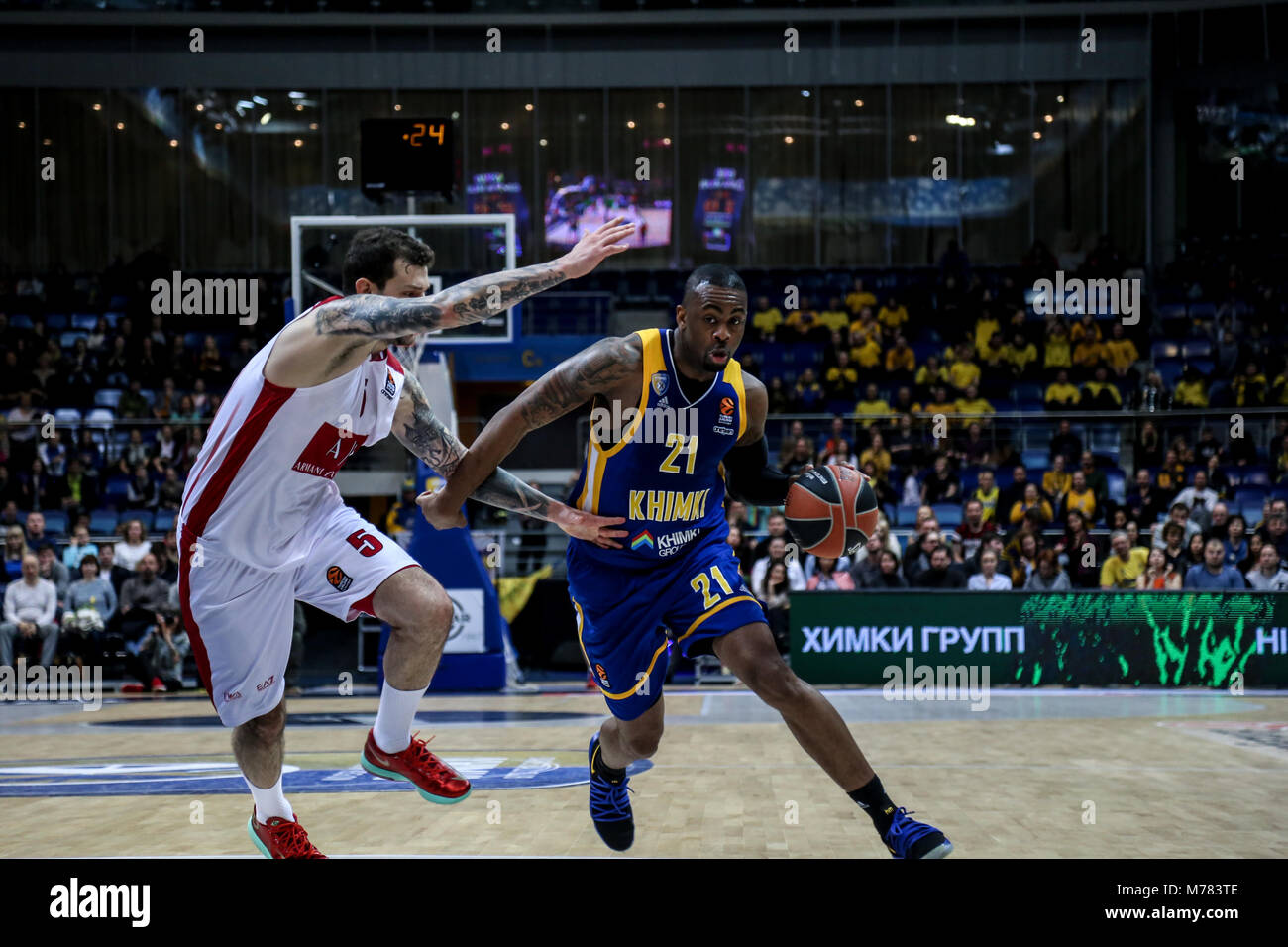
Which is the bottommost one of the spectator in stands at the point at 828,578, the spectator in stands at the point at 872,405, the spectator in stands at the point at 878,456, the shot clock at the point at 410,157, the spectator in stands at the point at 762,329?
the spectator in stands at the point at 828,578

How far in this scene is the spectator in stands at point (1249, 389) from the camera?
58.3 ft

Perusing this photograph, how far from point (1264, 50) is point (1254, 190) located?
7.83 feet

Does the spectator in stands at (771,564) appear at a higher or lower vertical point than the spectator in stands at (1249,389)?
lower

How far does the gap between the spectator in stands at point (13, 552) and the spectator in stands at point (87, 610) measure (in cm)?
105

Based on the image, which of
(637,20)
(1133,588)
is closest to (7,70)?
(637,20)

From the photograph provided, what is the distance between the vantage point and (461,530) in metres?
13.0

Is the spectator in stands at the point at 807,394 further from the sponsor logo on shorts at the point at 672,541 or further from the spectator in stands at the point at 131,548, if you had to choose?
the sponsor logo on shorts at the point at 672,541

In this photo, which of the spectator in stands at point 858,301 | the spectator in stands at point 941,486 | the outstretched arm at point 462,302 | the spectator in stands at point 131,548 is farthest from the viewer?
the spectator in stands at point 858,301

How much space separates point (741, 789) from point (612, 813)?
187cm

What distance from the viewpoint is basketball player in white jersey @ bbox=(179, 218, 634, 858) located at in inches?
177

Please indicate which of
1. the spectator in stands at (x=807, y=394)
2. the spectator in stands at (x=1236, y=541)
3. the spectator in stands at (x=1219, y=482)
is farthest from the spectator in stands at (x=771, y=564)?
the spectator in stands at (x=1219, y=482)

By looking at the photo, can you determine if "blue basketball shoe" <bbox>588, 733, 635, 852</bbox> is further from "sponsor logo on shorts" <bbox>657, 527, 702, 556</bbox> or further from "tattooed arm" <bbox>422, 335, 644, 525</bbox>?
"tattooed arm" <bbox>422, 335, 644, 525</bbox>

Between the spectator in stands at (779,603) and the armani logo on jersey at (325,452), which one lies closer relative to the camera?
the armani logo on jersey at (325,452)
